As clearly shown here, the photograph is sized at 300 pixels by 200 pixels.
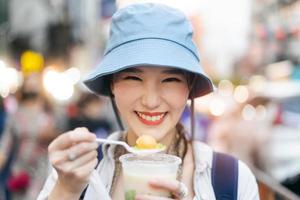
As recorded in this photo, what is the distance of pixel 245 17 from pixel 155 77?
15.8 m

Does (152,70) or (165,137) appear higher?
(152,70)

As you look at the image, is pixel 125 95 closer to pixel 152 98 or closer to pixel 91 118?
pixel 152 98

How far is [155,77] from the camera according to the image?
2.14 metres

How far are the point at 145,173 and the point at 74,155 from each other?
0.24 m

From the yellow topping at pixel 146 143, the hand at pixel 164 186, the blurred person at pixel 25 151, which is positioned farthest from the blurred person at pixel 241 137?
the hand at pixel 164 186

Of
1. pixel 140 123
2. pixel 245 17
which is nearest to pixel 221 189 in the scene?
pixel 140 123

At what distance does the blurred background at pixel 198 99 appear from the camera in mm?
5883

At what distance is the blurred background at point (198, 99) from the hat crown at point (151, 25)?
72.4 inches

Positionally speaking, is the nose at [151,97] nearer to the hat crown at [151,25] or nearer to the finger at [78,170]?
the hat crown at [151,25]

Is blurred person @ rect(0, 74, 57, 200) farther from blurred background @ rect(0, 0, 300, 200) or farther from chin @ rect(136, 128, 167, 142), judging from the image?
chin @ rect(136, 128, 167, 142)

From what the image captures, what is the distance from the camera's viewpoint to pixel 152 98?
2.11 m

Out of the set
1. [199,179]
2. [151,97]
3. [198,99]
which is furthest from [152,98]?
[198,99]

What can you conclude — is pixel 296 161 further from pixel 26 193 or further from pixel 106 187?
pixel 106 187

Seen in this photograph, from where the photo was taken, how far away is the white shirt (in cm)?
217
